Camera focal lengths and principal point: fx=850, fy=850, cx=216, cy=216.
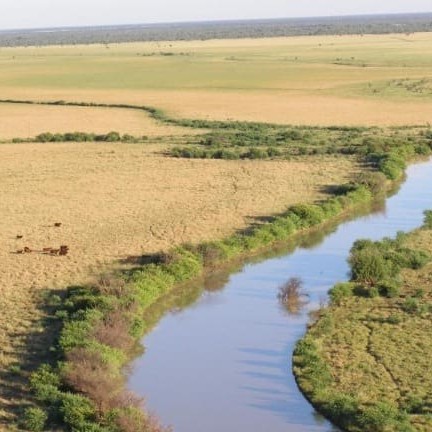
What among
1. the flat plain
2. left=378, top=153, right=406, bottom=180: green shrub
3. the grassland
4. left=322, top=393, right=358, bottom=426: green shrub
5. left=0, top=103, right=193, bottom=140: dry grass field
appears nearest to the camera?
left=322, top=393, right=358, bottom=426: green shrub

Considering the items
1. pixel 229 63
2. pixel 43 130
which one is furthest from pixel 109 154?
pixel 229 63

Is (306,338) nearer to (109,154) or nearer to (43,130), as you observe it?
(109,154)

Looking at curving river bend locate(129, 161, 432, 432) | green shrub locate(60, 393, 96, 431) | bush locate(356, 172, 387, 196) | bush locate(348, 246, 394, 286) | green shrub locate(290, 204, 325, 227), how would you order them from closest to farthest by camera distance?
green shrub locate(60, 393, 96, 431) → curving river bend locate(129, 161, 432, 432) → bush locate(348, 246, 394, 286) → green shrub locate(290, 204, 325, 227) → bush locate(356, 172, 387, 196)

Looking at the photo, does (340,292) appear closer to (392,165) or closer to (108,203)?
(108,203)

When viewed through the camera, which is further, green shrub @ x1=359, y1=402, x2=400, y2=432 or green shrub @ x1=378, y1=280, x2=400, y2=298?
green shrub @ x1=378, y1=280, x2=400, y2=298

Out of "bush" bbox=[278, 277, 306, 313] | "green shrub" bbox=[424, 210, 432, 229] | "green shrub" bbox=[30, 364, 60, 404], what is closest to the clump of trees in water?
"bush" bbox=[278, 277, 306, 313]

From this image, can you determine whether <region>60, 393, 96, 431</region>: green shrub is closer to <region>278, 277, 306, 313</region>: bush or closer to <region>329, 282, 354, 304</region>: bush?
<region>278, 277, 306, 313</region>: bush
